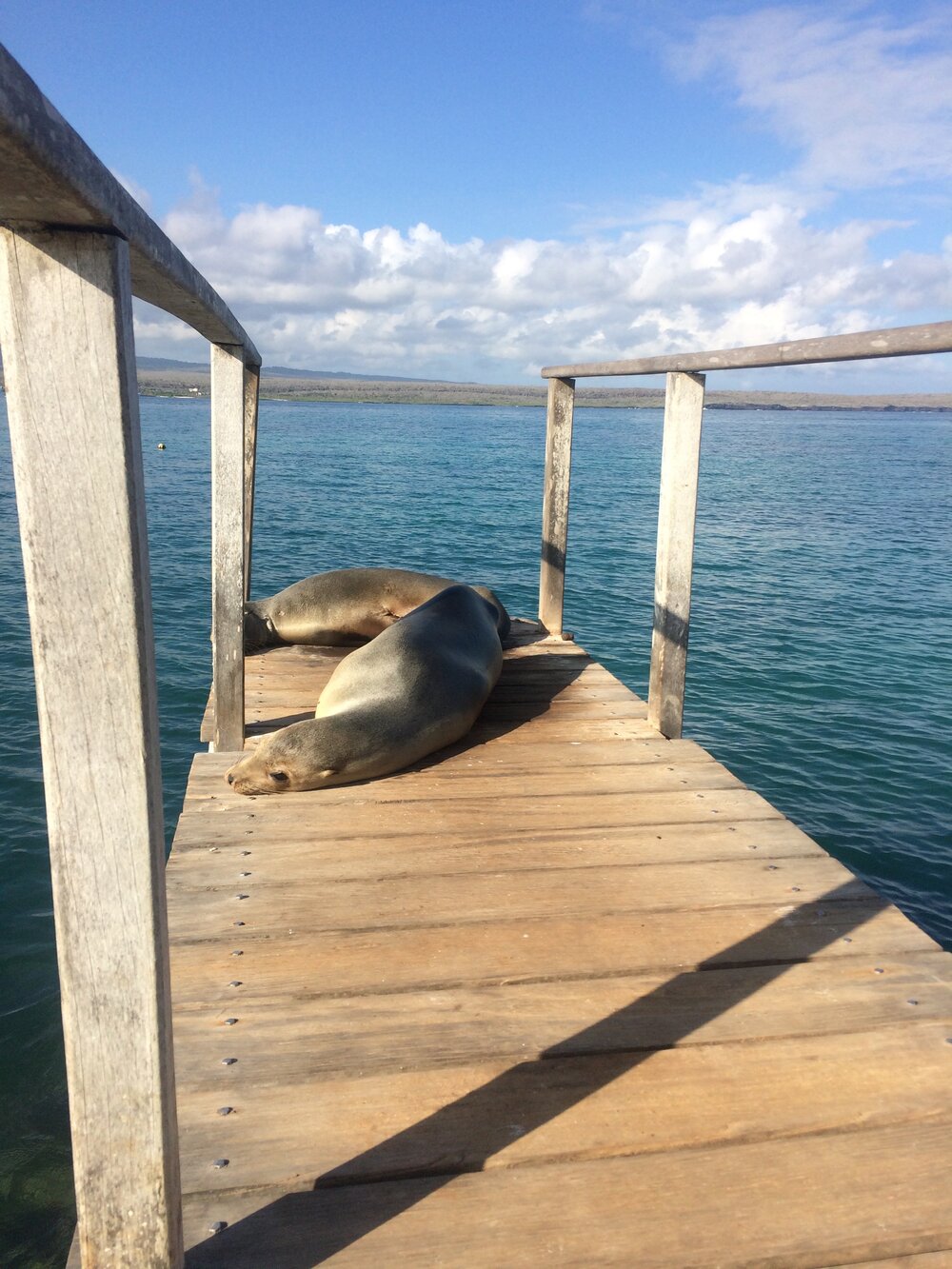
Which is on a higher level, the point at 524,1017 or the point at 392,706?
the point at 392,706

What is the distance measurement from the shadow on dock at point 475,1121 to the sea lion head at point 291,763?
2065mm

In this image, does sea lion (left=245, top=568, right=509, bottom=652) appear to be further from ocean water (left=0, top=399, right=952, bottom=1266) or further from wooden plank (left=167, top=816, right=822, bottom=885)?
wooden plank (left=167, top=816, right=822, bottom=885)

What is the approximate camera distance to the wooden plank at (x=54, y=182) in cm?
120

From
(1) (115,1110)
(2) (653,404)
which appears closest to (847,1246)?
(1) (115,1110)

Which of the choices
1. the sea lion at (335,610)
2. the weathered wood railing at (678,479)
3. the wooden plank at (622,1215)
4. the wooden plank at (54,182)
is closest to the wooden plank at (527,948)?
the wooden plank at (622,1215)

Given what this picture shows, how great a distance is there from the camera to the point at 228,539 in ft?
15.0

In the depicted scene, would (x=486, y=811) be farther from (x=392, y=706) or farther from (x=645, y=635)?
(x=645, y=635)

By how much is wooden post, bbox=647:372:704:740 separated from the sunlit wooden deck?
3.00 ft

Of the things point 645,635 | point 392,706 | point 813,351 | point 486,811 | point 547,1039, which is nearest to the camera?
point 547,1039

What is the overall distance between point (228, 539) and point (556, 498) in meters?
3.40

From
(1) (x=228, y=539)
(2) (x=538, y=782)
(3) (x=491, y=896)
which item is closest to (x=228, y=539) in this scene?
(1) (x=228, y=539)

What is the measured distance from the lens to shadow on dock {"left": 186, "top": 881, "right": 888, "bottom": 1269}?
2.06 meters

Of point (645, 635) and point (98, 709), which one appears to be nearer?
point (98, 709)

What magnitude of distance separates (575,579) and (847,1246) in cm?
1696
